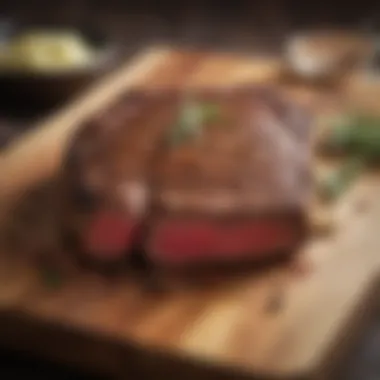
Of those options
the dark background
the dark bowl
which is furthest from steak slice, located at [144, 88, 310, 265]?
the dark background

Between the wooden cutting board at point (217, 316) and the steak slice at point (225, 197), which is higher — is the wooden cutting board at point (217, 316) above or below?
below

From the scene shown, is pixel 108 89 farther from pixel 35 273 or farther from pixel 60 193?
pixel 35 273

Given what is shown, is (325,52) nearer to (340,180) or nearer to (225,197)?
(340,180)

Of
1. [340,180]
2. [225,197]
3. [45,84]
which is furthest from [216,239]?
[45,84]

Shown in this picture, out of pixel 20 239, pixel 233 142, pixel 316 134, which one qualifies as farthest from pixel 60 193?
pixel 316 134

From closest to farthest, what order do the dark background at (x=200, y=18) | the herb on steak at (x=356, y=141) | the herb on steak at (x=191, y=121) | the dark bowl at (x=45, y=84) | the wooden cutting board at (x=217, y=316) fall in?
the wooden cutting board at (x=217, y=316), the herb on steak at (x=191, y=121), the herb on steak at (x=356, y=141), the dark bowl at (x=45, y=84), the dark background at (x=200, y=18)

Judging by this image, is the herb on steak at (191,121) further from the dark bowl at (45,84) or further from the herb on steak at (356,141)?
the dark bowl at (45,84)

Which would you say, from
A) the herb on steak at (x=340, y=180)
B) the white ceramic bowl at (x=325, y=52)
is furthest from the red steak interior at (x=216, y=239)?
the white ceramic bowl at (x=325, y=52)
